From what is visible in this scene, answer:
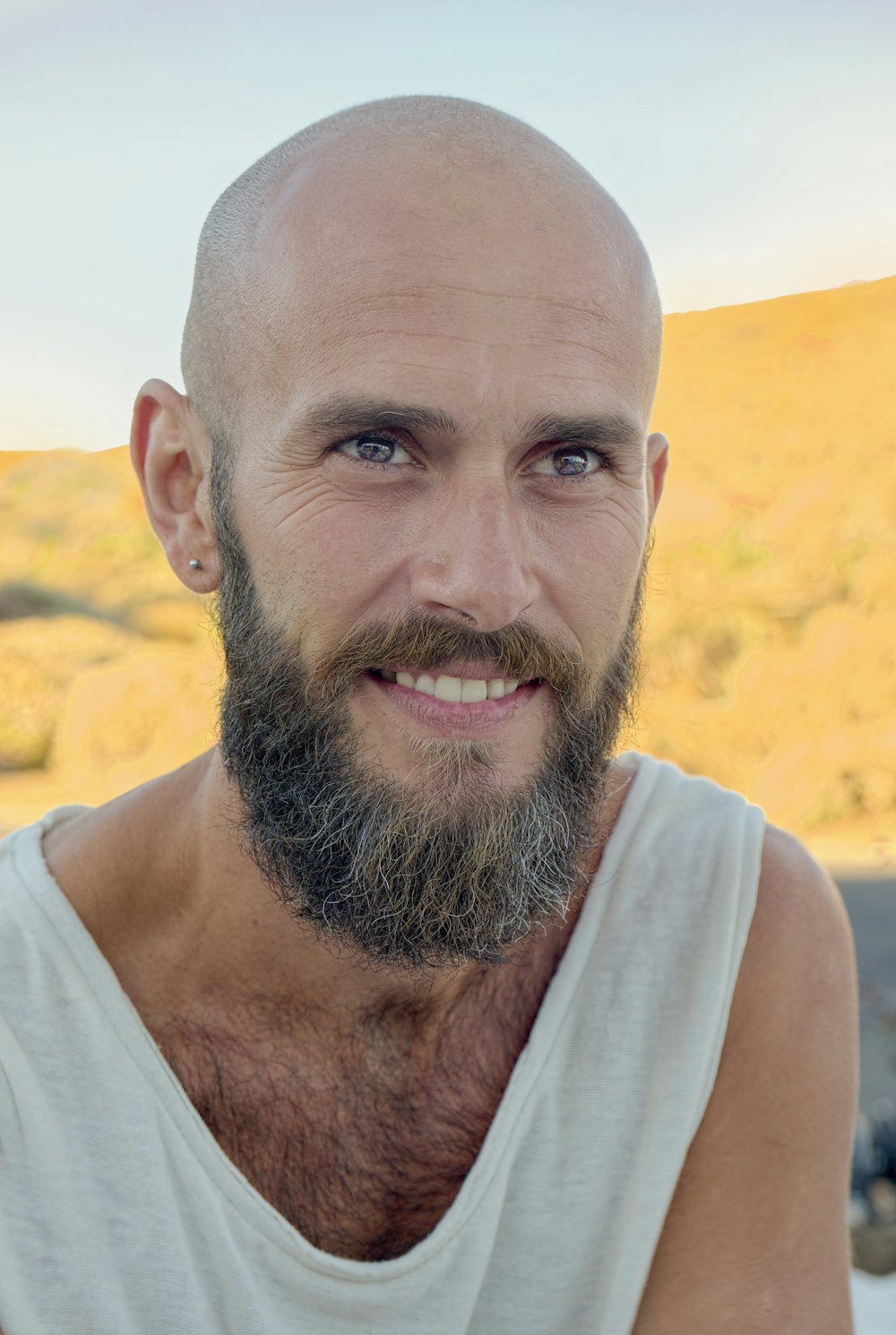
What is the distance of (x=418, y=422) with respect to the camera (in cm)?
147

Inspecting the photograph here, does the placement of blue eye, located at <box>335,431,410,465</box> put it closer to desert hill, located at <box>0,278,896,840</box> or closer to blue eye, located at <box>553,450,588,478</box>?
blue eye, located at <box>553,450,588,478</box>

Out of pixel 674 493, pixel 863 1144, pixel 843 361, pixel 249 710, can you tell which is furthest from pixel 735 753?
pixel 249 710

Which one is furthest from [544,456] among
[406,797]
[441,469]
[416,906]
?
[416,906]

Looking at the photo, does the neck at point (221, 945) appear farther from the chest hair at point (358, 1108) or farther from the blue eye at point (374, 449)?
the blue eye at point (374, 449)

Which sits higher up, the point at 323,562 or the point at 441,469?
the point at 441,469

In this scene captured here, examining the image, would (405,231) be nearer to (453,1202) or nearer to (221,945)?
(221,945)

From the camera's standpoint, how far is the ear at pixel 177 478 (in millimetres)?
1863

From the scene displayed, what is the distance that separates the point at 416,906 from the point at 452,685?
312mm

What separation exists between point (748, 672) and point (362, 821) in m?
10.7

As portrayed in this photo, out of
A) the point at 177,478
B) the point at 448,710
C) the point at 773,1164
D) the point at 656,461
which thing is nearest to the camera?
the point at 448,710

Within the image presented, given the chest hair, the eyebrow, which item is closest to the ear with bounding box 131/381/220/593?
the eyebrow

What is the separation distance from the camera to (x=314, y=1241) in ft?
5.30

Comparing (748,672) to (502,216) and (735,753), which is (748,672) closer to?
(735,753)

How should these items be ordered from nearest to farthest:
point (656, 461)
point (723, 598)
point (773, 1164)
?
point (773, 1164)
point (656, 461)
point (723, 598)
